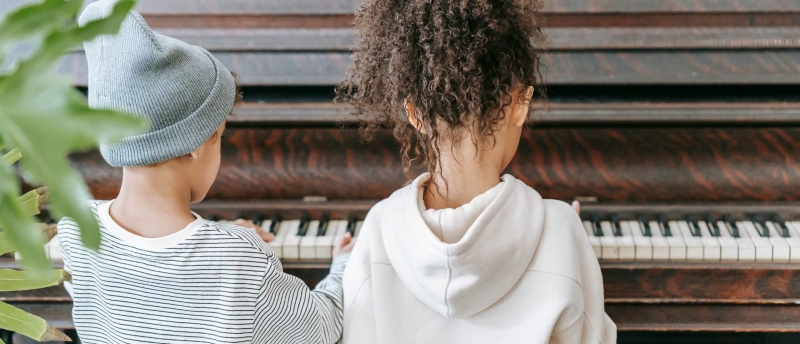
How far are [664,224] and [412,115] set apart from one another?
81 cm

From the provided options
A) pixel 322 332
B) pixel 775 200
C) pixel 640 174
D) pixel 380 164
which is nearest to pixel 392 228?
pixel 322 332

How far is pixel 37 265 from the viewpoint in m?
0.45

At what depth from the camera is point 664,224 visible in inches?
68.1

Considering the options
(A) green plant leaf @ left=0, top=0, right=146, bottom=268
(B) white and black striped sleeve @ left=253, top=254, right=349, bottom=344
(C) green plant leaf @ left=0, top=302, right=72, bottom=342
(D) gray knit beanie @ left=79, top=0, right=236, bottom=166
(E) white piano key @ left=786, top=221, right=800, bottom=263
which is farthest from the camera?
(E) white piano key @ left=786, top=221, right=800, bottom=263

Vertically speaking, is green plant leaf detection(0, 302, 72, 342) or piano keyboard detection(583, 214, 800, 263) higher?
green plant leaf detection(0, 302, 72, 342)

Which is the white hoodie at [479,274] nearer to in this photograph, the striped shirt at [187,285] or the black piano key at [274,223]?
the striped shirt at [187,285]

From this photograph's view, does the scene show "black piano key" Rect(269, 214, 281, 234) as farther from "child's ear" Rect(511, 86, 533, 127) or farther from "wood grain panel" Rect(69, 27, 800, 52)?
"child's ear" Rect(511, 86, 533, 127)

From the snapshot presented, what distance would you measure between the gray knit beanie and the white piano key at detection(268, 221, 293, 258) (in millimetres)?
520

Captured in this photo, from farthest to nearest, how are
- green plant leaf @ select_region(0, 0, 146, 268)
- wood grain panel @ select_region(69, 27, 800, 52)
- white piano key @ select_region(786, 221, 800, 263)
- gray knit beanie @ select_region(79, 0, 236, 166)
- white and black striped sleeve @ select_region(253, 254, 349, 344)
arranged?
wood grain panel @ select_region(69, 27, 800, 52)
white piano key @ select_region(786, 221, 800, 263)
white and black striped sleeve @ select_region(253, 254, 349, 344)
gray knit beanie @ select_region(79, 0, 236, 166)
green plant leaf @ select_region(0, 0, 146, 268)

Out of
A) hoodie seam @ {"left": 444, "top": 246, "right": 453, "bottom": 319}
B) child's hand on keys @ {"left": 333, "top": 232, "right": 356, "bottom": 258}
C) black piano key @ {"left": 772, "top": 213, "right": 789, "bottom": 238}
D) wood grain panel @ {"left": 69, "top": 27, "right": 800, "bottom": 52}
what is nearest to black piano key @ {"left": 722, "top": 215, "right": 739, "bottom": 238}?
black piano key @ {"left": 772, "top": 213, "right": 789, "bottom": 238}

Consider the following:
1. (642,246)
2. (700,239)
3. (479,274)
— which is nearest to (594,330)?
(479,274)

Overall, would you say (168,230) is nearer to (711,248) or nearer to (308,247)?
(308,247)

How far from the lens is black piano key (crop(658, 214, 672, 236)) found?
1.69 m

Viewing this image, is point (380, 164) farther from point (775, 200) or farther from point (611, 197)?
point (775, 200)
